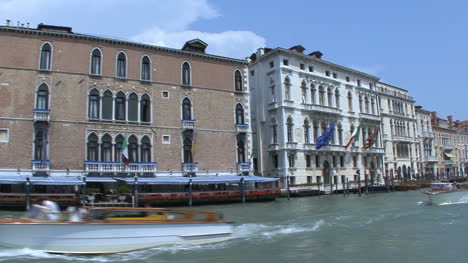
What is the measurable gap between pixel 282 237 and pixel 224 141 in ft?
57.6

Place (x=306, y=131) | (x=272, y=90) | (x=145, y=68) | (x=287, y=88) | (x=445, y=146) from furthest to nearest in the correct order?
1. (x=445, y=146)
2. (x=306, y=131)
3. (x=272, y=90)
4. (x=287, y=88)
5. (x=145, y=68)

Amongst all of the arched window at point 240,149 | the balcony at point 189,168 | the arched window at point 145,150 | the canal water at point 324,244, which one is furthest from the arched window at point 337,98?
the canal water at point 324,244

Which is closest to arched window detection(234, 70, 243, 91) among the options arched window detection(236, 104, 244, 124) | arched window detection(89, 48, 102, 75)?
arched window detection(236, 104, 244, 124)

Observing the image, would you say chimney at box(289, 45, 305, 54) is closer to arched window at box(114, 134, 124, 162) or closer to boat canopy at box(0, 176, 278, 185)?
boat canopy at box(0, 176, 278, 185)

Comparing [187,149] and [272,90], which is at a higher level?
[272,90]

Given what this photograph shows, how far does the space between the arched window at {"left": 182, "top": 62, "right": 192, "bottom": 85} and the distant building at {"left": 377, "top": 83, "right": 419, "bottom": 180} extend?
1087 inches

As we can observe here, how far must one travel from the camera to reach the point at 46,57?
2481cm

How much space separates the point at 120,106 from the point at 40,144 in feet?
17.5

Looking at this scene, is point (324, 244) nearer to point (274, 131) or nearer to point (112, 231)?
point (112, 231)

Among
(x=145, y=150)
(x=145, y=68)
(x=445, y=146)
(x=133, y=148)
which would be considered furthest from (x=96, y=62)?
(x=445, y=146)

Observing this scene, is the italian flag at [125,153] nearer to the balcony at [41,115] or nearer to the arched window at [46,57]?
the balcony at [41,115]

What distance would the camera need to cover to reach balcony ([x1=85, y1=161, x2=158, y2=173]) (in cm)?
2469

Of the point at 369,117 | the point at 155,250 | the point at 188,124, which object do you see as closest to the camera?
the point at 155,250

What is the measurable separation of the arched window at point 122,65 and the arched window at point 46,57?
411 cm
